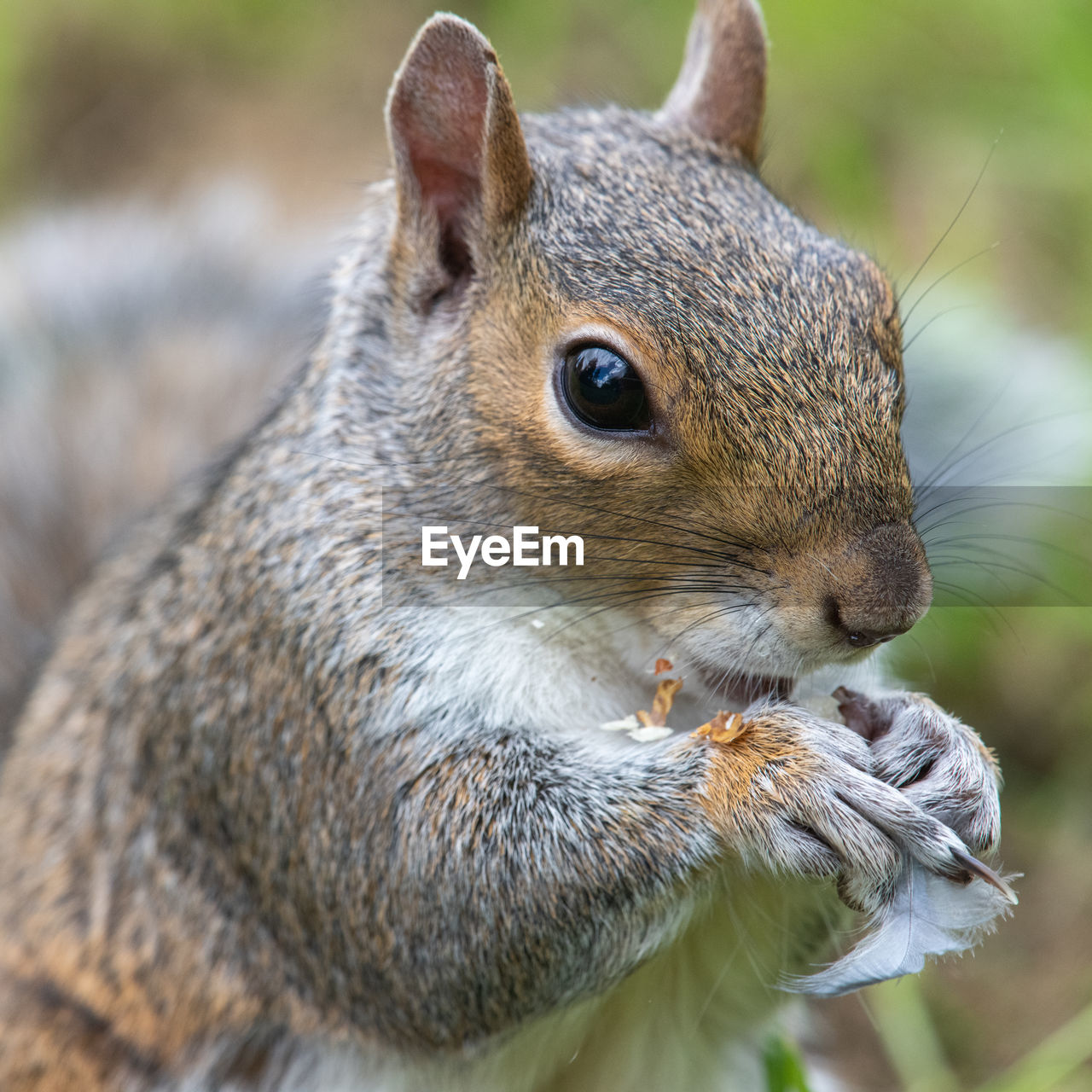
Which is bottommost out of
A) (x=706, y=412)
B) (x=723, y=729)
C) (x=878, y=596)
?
(x=723, y=729)

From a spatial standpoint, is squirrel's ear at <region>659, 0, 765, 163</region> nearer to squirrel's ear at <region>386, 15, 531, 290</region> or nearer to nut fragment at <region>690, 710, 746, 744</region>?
squirrel's ear at <region>386, 15, 531, 290</region>

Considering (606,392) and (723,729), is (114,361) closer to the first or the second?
(606,392)

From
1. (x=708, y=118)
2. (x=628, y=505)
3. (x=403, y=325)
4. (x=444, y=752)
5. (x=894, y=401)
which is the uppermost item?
(x=708, y=118)

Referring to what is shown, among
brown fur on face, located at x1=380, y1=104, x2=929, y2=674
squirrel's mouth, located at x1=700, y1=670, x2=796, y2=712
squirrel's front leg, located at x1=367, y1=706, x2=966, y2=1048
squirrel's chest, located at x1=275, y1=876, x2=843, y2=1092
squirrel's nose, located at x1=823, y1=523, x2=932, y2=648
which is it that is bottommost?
squirrel's chest, located at x1=275, y1=876, x2=843, y2=1092

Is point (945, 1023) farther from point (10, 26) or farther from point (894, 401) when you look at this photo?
point (10, 26)

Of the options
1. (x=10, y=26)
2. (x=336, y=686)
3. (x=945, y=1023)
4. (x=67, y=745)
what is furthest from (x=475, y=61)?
(x=10, y=26)

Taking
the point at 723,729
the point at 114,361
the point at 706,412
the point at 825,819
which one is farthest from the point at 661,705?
the point at 114,361

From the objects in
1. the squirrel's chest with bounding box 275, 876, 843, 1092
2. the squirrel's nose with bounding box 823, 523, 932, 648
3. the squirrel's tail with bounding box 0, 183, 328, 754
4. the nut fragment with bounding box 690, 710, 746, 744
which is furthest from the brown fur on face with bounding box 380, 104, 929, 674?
the squirrel's tail with bounding box 0, 183, 328, 754

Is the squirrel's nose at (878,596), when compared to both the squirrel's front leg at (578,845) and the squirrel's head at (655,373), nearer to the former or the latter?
the squirrel's head at (655,373)
